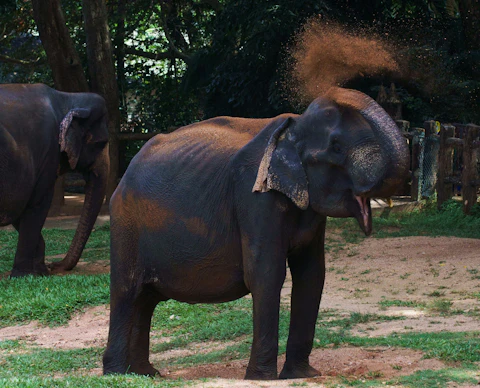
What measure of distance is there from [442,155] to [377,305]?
7.32 m

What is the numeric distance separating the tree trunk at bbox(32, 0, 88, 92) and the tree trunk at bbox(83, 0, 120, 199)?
1.64 ft

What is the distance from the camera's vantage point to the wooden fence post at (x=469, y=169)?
1477 centimetres

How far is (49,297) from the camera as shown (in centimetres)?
934

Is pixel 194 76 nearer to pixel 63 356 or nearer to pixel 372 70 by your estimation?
pixel 372 70

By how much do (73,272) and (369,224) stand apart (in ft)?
23.4

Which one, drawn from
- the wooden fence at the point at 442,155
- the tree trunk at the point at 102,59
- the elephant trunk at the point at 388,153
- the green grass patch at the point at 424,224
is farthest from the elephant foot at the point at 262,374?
the tree trunk at the point at 102,59

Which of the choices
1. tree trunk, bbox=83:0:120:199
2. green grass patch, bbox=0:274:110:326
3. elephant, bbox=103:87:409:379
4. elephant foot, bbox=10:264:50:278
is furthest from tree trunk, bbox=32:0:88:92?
elephant, bbox=103:87:409:379

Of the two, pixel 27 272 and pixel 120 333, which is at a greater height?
pixel 120 333

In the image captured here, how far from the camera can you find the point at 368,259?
11.8m

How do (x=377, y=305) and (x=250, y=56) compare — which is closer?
(x=377, y=305)

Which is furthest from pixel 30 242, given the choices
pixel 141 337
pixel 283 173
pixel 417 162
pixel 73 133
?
pixel 417 162

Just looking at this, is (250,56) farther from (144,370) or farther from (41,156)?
(144,370)

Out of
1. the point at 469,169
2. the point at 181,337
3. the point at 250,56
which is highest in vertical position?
the point at 250,56

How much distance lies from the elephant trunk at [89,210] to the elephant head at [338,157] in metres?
6.41
